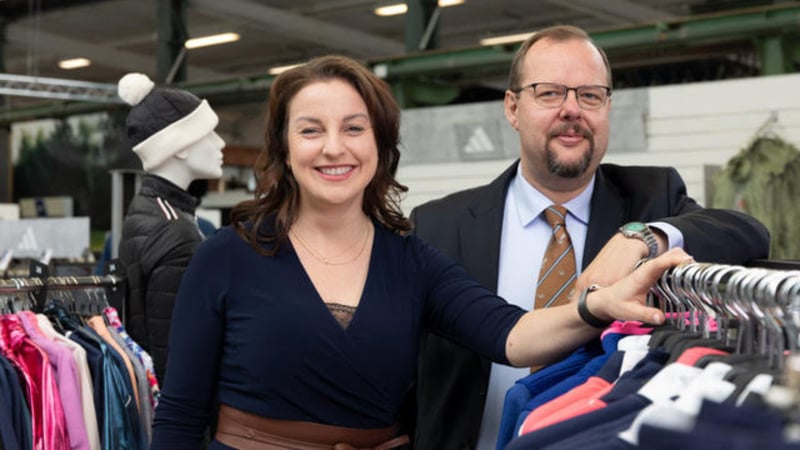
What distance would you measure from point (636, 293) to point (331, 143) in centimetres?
64

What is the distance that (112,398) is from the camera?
3002 mm

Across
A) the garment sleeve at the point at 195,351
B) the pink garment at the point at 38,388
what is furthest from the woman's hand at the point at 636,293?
the pink garment at the point at 38,388

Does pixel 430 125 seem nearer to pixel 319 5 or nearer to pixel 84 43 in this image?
→ pixel 319 5

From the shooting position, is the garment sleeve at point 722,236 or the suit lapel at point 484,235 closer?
the garment sleeve at point 722,236

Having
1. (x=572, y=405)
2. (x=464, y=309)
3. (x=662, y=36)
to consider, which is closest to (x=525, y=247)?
(x=464, y=309)

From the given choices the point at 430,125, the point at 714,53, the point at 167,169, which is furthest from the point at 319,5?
the point at 167,169

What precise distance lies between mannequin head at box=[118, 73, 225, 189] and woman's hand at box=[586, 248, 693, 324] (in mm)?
2158

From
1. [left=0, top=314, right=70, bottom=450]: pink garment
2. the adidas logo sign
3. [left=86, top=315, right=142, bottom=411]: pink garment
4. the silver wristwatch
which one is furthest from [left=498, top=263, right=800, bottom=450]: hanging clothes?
the adidas logo sign

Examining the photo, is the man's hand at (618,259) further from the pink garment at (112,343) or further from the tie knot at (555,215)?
the pink garment at (112,343)

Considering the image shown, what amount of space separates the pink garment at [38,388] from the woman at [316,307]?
2.99ft

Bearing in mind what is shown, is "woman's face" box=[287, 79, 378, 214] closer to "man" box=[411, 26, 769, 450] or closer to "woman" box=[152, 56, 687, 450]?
"woman" box=[152, 56, 687, 450]

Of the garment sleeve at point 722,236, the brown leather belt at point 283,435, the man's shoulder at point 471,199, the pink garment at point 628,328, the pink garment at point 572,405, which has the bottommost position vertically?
the brown leather belt at point 283,435

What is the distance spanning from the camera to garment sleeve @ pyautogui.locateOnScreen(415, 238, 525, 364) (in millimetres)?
1990

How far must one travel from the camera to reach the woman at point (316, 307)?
1960 mm
